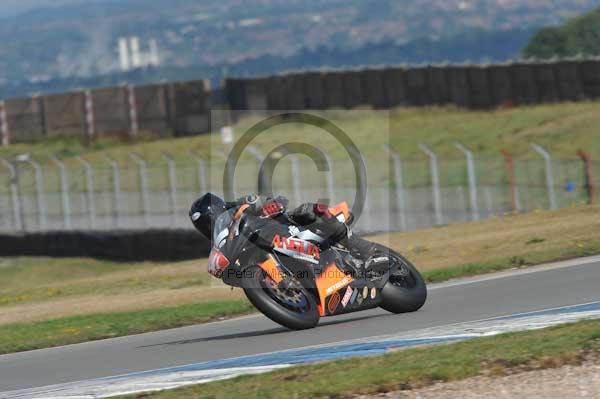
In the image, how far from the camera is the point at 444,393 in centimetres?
776

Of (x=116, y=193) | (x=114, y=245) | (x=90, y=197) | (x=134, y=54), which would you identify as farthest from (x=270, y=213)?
(x=134, y=54)

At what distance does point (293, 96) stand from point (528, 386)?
138ft

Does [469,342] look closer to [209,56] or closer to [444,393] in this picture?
[444,393]

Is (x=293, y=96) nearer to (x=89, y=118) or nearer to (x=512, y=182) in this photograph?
(x=89, y=118)

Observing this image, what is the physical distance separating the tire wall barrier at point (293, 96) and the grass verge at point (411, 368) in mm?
31319

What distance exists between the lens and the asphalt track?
33.8ft

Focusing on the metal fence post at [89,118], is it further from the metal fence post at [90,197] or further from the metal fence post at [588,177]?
the metal fence post at [588,177]

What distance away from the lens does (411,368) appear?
8305 mm

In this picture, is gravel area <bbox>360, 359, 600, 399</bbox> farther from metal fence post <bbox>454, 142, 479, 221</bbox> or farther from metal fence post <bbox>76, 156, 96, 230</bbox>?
metal fence post <bbox>76, 156, 96, 230</bbox>

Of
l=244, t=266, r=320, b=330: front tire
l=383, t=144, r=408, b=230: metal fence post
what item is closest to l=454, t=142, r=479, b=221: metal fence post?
l=383, t=144, r=408, b=230: metal fence post

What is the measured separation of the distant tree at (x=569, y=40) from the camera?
60.9m

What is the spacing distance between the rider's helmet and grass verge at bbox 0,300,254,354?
2403mm

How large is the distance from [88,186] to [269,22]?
35.6 metres

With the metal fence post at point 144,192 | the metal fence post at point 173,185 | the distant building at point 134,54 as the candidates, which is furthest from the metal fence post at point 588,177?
the distant building at point 134,54
